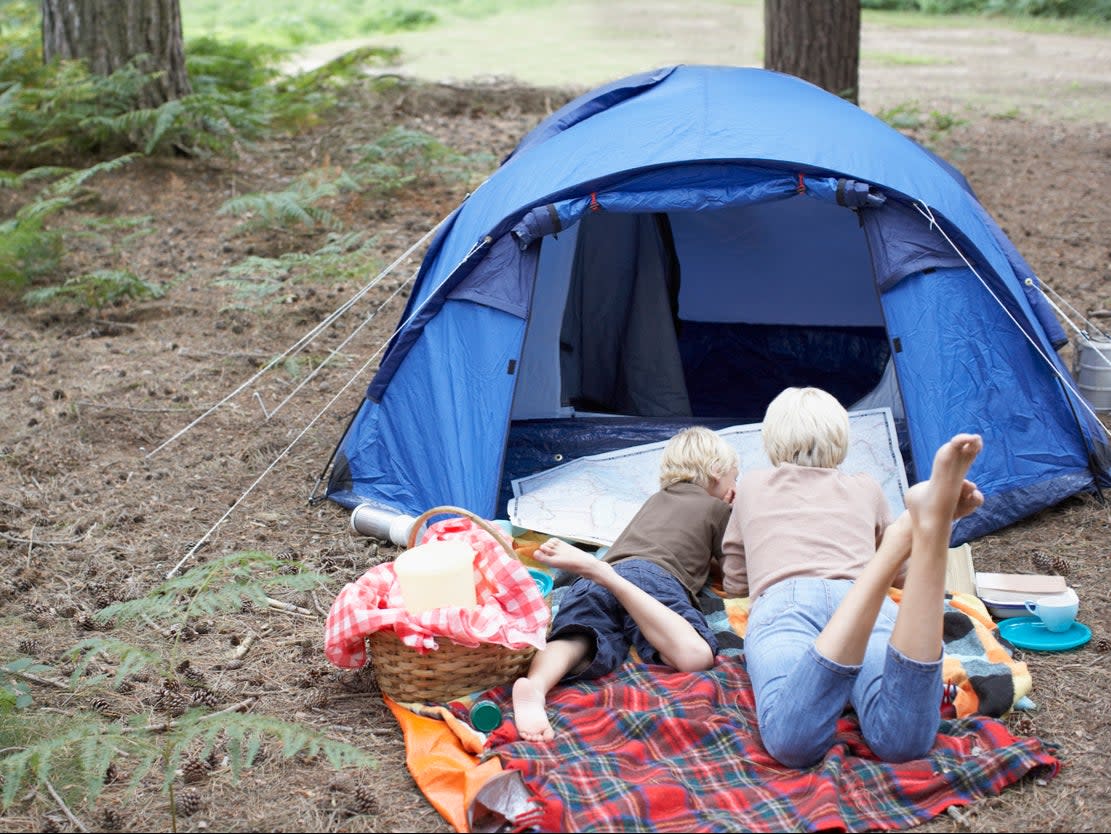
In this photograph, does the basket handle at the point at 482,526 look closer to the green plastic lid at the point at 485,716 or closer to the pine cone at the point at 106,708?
the green plastic lid at the point at 485,716

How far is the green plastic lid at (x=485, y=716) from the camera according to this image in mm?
2834

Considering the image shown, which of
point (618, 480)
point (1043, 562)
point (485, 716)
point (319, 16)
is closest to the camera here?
point (485, 716)

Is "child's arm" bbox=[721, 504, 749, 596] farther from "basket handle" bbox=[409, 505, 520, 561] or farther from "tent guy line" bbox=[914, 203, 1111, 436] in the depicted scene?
"tent guy line" bbox=[914, 203, 1111, 436]

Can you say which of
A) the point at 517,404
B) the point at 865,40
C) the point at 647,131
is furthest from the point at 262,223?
the point at 865,40

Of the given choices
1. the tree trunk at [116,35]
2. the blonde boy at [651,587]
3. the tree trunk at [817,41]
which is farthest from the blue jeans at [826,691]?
the tree trunk at [116,35]

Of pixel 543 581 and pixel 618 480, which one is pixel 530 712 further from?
pixel 618 480

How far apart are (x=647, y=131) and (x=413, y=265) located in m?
2.80

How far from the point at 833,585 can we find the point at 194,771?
61.8 inches

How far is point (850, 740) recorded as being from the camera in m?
2.77

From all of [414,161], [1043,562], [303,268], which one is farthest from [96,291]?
[1043,562]

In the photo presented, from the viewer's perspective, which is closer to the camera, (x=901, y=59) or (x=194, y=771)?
(x=194, y=771)

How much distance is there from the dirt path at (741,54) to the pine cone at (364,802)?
8.71 metres

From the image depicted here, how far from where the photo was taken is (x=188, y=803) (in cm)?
263

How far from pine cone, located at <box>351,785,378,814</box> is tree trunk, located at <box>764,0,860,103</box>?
606 cm
